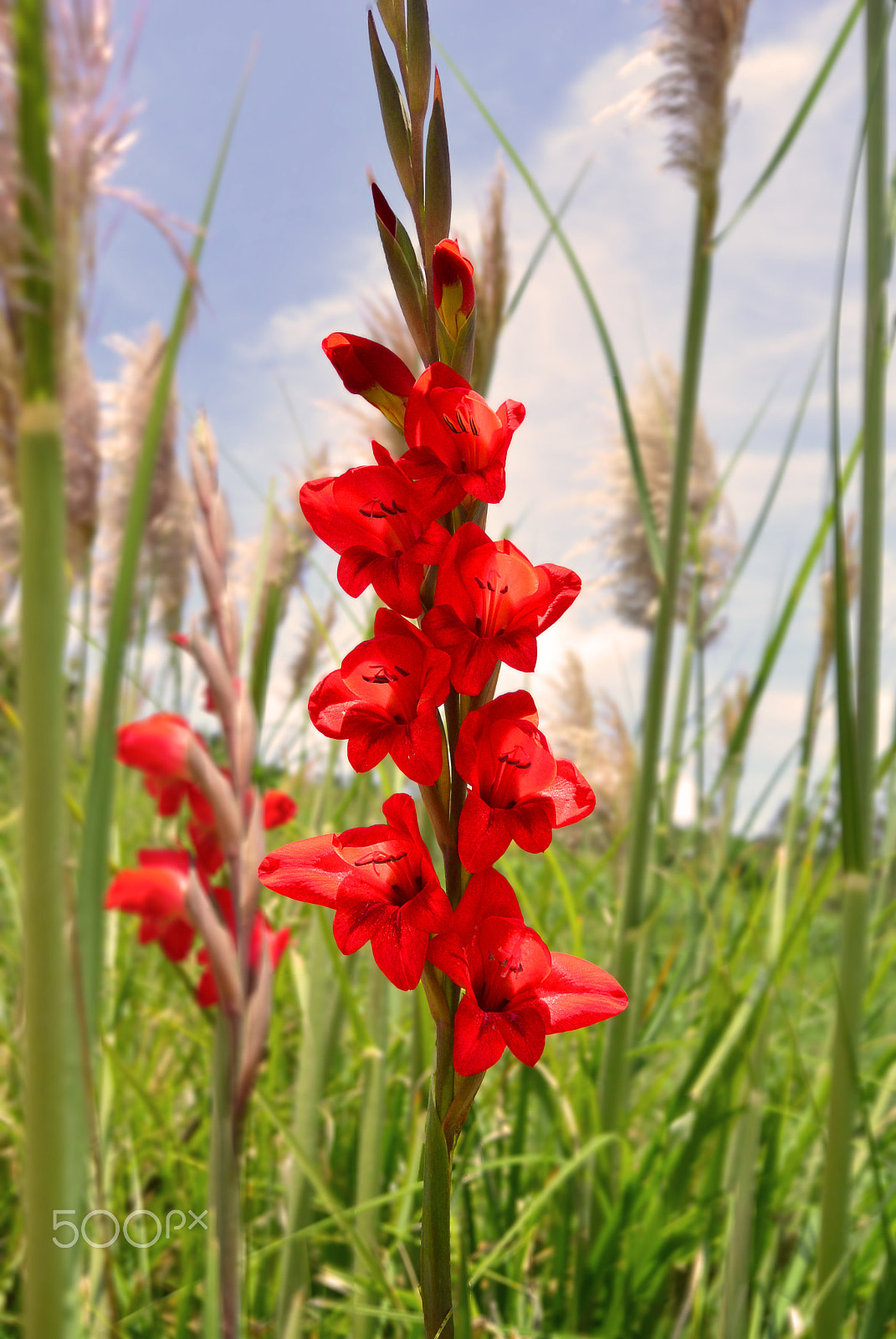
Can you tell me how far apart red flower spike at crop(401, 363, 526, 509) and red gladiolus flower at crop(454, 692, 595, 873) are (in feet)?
0.23

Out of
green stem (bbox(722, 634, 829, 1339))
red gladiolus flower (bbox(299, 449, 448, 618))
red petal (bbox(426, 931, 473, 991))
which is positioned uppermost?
red gladiolus flower (bbox(299, 449, 448, 618))

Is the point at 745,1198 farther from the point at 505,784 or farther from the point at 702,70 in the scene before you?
the point at 702,70

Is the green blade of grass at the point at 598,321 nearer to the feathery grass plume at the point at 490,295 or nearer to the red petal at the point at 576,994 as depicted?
the feathery grass plume at the point at 490,295

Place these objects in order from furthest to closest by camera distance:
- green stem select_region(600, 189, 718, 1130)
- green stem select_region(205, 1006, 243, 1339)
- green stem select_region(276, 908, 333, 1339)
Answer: green stem select_region(600, 189, 718, 1130) < green stem select_region(276, 908, 333, 1339) < green stem select_region(205, 1006, 243, 1339)

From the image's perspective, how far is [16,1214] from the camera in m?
1.41

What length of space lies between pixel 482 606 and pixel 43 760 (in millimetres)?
307

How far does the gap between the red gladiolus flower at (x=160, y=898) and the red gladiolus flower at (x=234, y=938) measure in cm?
10

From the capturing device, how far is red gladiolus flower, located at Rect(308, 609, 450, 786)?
0.30 metres

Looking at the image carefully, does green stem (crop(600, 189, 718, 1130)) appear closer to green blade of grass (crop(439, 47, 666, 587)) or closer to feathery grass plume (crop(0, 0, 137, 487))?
green blade of grass (crop(439, 47, 666, 587))

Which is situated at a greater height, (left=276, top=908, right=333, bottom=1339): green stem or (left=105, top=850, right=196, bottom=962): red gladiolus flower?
(left=105, top=850, right=196, bottom=962): red gladiolus flower

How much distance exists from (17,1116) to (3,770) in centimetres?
242

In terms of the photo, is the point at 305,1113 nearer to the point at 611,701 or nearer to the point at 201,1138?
the point at 201,1138

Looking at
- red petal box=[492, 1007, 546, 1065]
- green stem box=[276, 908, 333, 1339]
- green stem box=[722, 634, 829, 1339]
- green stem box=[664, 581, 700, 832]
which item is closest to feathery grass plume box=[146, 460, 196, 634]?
green stem box=[664, 581, 700, 832]

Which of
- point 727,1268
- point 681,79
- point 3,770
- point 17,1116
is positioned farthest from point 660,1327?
point 3,770
